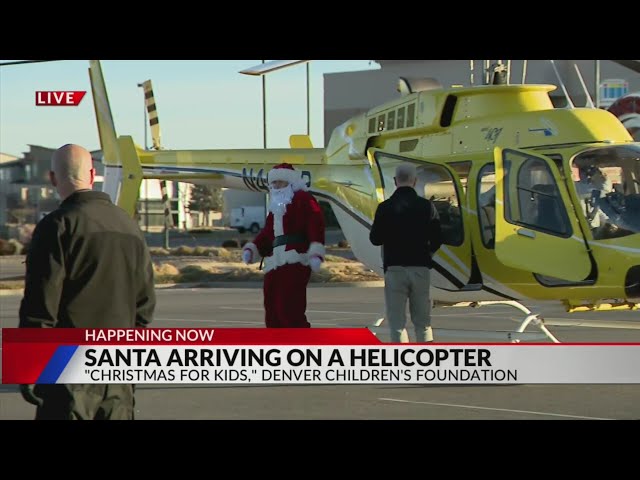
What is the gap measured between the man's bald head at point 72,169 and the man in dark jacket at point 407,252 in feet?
14.8

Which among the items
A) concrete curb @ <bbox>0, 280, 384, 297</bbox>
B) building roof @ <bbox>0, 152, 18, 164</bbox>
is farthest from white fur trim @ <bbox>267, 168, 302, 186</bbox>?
concrete curb @ <bbox>0, 280, 384, 297</bbox>

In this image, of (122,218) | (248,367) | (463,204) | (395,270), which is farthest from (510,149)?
(122,218)

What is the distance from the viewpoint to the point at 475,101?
1051 cm

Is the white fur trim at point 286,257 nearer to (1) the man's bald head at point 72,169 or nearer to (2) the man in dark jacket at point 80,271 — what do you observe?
(2) the man in dark jacket at point 80,271

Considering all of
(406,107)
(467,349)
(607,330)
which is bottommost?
(607,330)

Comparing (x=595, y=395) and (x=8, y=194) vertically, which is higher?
(x=8, y=194)

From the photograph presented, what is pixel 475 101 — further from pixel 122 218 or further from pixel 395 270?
pixel 122 218

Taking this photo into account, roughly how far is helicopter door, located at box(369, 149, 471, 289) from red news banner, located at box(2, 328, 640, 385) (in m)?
3.11

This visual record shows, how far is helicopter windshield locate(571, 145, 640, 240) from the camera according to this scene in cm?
982

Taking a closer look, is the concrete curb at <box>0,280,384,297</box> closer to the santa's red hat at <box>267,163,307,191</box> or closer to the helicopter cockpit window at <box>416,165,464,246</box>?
the helicopter cockpit window at <box>416,165,464,246</box>

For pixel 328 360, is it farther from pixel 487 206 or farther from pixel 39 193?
pixel 487 206

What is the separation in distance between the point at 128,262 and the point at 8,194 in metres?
6.35

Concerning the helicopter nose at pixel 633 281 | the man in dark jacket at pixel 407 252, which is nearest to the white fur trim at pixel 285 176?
the man in dark jacket at pixel 407 252

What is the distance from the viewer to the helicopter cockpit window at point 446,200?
1037 centimetres
